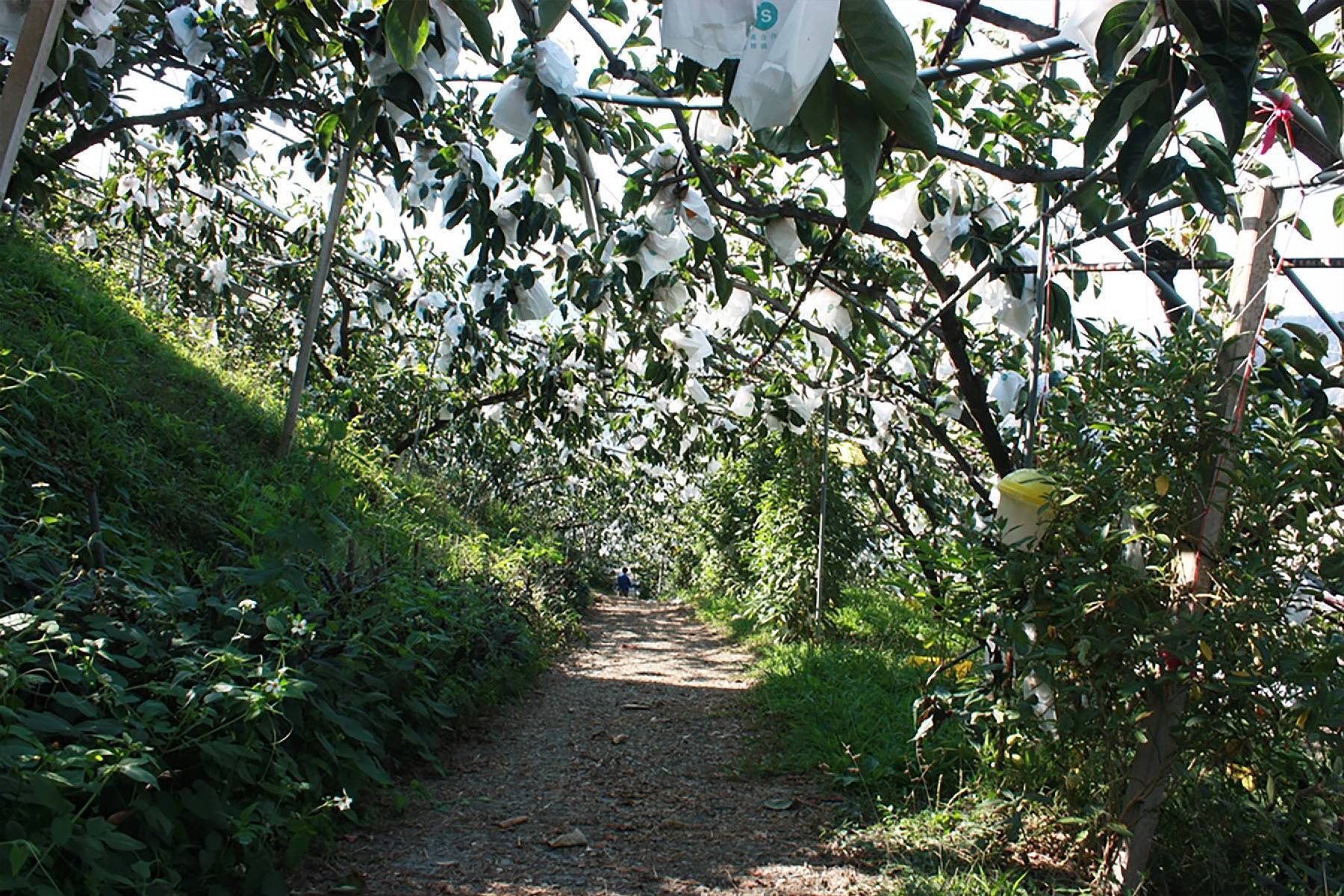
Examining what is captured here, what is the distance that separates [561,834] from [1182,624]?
1.91 metres

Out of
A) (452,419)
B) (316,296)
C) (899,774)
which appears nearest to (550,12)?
(899,774)

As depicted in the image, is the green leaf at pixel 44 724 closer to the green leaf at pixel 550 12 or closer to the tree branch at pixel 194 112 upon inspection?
the green leaf at pixel 550 12

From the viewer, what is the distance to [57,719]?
1596mm

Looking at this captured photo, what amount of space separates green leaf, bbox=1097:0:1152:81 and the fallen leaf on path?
2.48 m

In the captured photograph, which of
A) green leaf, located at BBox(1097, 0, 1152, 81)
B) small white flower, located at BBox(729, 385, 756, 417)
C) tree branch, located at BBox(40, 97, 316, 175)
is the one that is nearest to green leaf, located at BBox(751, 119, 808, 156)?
green leaf, located at BBox(1097, 0, 1152, 81)

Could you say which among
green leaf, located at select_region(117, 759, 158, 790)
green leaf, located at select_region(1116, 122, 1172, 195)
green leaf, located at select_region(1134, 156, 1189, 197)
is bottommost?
green leaf, located at select_region(117, 759, 158, 790)

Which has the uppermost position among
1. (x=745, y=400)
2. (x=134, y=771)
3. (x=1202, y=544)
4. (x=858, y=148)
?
(x=745, y=400)

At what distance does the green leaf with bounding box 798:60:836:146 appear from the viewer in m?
0.87

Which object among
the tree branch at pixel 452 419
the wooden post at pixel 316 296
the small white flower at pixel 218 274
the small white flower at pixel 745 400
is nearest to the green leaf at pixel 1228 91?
the wooden post at pixel 316 296

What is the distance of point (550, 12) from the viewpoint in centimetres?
88

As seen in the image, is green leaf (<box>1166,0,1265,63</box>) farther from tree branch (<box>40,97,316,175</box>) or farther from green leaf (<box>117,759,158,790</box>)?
tree branch (<box>40,97,316,175</box>)

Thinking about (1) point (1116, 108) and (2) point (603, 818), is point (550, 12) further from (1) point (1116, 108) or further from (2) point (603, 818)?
(2) point (603, 818)

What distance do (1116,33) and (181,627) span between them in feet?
7.26

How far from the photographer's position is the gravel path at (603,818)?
2.35m
